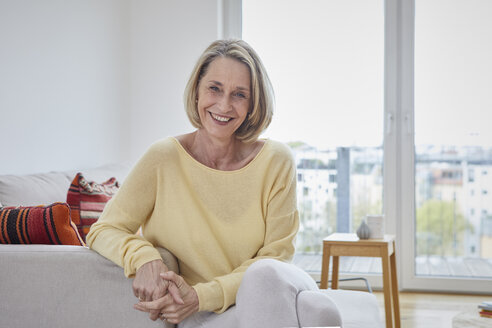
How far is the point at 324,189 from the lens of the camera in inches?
154

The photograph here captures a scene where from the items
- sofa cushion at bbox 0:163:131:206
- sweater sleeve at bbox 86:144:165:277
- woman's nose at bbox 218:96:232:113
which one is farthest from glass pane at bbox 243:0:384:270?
sweater sleeve at bbox 86:144:165:277

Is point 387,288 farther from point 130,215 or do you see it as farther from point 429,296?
point 130,215

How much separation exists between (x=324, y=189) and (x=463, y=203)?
35.9 inches

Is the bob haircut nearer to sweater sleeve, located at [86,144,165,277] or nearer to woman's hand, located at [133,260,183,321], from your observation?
sweater sleeve, located at [86,144,165,277]

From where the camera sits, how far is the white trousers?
50.1 inches

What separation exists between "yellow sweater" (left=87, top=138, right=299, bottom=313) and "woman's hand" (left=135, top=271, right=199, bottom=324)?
0.57 ft

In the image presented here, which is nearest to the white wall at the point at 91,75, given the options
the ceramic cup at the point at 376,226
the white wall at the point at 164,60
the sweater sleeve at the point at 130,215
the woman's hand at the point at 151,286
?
the white wall at the point at 164,60

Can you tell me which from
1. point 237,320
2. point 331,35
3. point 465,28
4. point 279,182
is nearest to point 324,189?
point 331,35

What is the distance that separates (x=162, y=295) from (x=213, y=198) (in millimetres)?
368

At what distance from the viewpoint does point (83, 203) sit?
83.4 inches

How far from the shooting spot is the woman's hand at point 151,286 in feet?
4.66

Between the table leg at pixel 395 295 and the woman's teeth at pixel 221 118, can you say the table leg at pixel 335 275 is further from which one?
the woman's teeth at pixel 221 118

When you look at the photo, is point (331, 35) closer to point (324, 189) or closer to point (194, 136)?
point (324, 189)

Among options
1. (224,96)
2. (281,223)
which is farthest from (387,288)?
(224,96)
